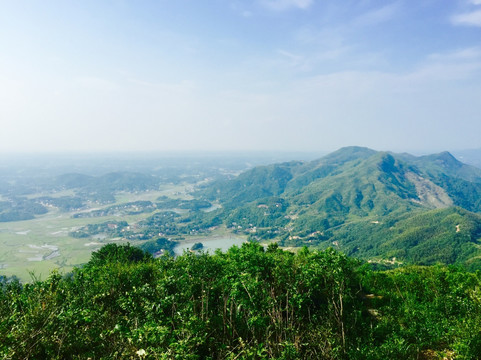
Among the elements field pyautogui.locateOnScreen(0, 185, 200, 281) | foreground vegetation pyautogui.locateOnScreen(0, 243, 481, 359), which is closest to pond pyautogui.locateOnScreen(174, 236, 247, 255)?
field pyautogui.locateOnScreen(0, 185, 200, 281)

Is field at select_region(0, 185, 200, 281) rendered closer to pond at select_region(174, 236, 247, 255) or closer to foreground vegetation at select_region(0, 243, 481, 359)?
pond at select_region(174, 236, 247, 255)

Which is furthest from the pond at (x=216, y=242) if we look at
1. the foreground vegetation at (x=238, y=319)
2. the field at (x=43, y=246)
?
the foreground vegetation at (x=238, y=319)

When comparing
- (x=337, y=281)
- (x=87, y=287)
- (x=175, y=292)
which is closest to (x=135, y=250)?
(x=87, y=287)

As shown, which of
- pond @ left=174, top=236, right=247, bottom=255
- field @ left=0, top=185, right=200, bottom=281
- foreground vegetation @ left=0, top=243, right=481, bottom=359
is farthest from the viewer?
pond @ left=174, top=236, right=247, bottom=255

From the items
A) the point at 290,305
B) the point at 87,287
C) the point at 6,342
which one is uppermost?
the point at 6,342

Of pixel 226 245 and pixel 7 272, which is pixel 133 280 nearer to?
pixel 7 272

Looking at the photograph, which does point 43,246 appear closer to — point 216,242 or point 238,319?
point 216,242

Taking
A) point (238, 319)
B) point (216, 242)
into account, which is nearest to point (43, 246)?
point (216, 242)
